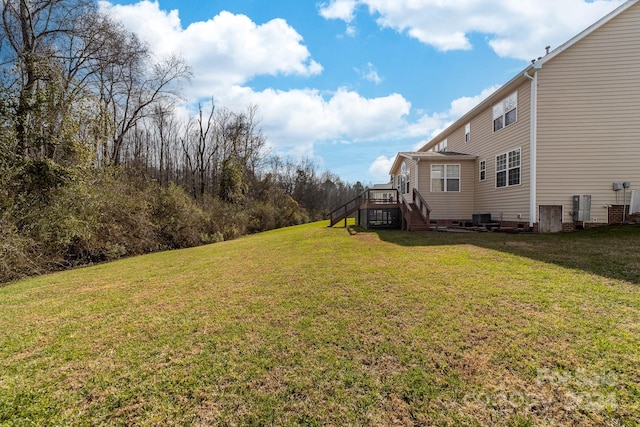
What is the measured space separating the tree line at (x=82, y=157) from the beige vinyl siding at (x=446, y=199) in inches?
451

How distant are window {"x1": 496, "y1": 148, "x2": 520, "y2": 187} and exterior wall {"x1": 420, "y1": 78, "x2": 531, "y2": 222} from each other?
199 millimetres

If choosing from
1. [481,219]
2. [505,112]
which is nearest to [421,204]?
[481,219]

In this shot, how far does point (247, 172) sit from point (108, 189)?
17.4 metres

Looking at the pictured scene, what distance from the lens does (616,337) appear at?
289 centimetres


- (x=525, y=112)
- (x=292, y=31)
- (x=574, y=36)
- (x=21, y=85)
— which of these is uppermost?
(x=292, y=31)

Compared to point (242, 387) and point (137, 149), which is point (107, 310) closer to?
point (242, 387)

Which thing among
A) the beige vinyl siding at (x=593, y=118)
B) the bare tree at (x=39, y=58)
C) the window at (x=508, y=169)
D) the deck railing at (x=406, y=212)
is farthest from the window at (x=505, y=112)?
the bare tree at (x=39, y=58)

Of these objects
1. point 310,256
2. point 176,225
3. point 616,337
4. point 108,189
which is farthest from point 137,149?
point 616,337

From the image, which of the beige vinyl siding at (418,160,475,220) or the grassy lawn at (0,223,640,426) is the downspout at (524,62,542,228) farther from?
the grassy lawn at (0,223,640,426)

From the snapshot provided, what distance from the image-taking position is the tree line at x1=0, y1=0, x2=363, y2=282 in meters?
8.88

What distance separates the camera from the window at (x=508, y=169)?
1147 centimetres

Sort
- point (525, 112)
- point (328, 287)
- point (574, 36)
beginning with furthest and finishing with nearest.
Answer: point (525, 112) < point (574, 36) < point (328, 287)

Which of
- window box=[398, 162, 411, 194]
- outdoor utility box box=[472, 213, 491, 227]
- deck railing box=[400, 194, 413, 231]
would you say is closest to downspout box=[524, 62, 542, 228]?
outdoor utility box box=[472, 213, 491, 227]

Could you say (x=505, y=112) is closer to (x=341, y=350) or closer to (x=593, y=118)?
(x=593, y=118)
